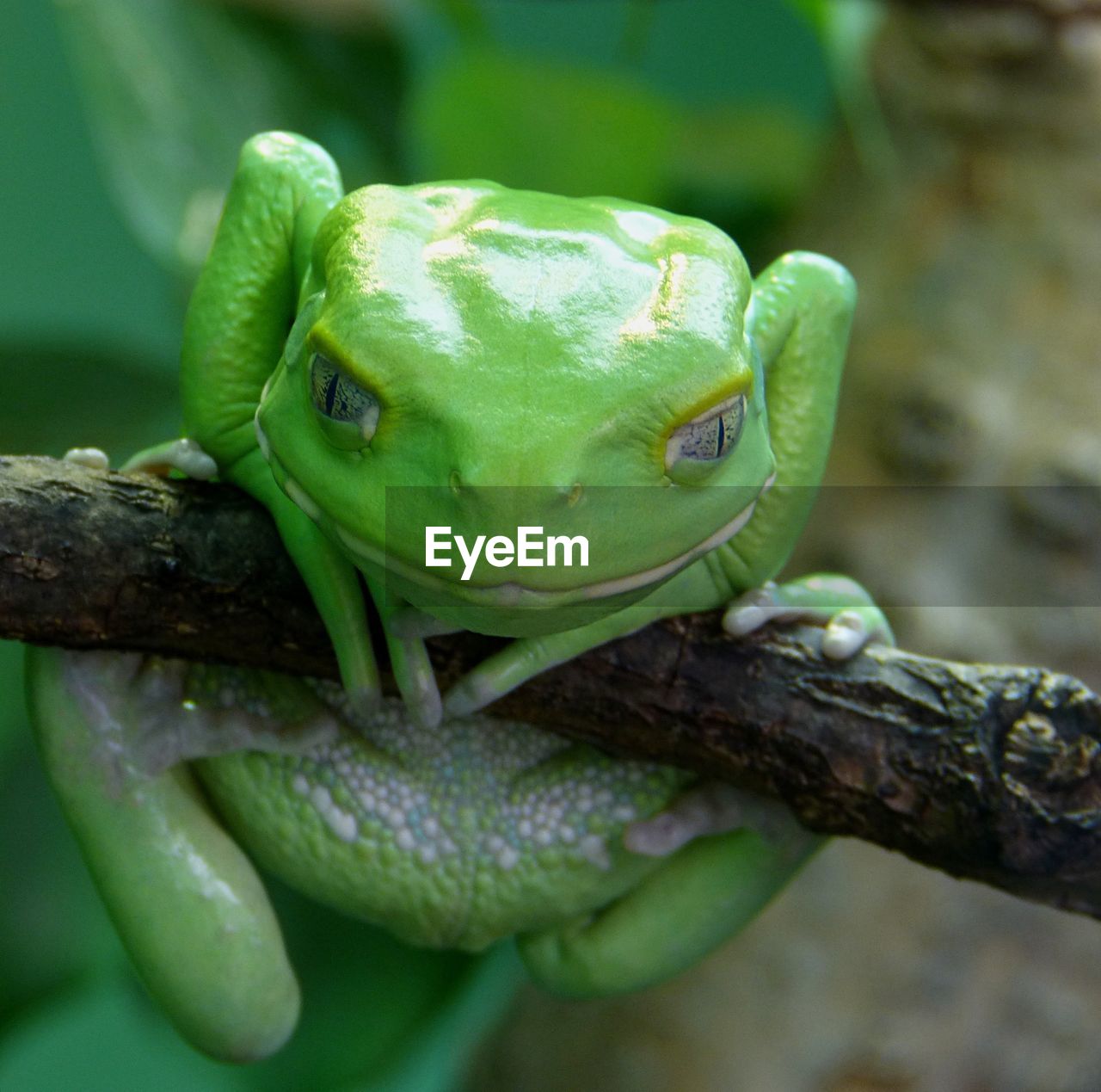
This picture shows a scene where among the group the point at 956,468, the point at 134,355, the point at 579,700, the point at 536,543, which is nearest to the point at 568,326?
the point at 536,543

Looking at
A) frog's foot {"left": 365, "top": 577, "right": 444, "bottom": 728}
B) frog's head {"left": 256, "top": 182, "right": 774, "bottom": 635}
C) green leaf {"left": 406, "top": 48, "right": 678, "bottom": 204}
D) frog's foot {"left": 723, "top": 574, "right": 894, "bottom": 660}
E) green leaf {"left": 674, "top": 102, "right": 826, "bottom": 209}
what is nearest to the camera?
frog's head {"left": 256, "top": 182, "right": 774, "bottom": 635}

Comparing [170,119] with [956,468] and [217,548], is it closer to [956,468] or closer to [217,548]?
[217,548]

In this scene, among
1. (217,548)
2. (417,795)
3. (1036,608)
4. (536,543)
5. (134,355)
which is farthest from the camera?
(1036,608)

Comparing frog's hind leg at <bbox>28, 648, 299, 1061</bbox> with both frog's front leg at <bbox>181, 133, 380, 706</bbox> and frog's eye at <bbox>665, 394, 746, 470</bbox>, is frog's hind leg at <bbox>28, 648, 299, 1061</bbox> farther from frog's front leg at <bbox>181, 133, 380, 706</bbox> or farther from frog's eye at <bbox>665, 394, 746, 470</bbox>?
frog's eye at <bbox>665, 394, 746, 470</bbox>

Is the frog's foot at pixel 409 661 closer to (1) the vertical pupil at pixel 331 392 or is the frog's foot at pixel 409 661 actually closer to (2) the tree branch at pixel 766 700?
(2) the tree branch at pixel 766 700

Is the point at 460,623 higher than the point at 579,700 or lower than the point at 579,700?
higher

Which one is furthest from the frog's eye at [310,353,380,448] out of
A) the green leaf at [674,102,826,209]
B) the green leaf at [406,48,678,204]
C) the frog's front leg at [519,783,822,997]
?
the green leaf at [674,102,826,209]

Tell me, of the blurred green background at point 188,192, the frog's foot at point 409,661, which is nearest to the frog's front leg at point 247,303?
the frog's foot at point 409,661
